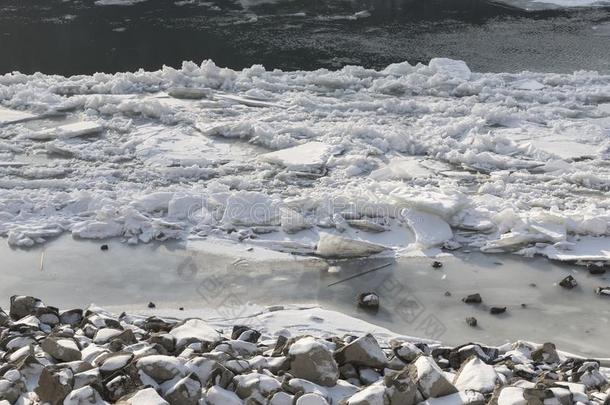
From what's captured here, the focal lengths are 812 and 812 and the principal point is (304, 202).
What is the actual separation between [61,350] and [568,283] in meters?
3.37

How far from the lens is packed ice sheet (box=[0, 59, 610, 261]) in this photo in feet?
20.5

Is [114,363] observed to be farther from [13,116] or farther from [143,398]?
[13,116]

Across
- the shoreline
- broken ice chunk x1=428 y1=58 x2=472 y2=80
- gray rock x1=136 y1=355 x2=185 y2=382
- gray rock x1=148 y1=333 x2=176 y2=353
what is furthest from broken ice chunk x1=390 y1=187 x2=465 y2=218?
broken ice chunk x1=428 y1=58 x2=472 y2=80

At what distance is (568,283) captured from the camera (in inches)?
219

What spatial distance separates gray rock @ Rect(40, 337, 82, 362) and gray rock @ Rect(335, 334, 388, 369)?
132 centimetres

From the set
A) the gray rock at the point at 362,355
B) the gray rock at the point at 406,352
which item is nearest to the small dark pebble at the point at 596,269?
the gray rock at the point at 406,352

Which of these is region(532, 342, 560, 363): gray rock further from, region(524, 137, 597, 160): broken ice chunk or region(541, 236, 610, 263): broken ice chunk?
region(524, 137, 597, 160): broken ice chunk

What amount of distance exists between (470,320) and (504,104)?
178 inches

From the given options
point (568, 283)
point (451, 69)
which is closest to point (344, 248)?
point (568, 283)

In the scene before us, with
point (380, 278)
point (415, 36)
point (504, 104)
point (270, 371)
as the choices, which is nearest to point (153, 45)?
point (415, 36)

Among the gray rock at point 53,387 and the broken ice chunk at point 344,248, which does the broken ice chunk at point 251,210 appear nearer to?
the broken ice chunk at point 344,248

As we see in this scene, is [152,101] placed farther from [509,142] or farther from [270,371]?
[270,371]

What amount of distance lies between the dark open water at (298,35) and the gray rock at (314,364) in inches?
320

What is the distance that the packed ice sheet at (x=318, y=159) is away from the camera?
6.25 m
